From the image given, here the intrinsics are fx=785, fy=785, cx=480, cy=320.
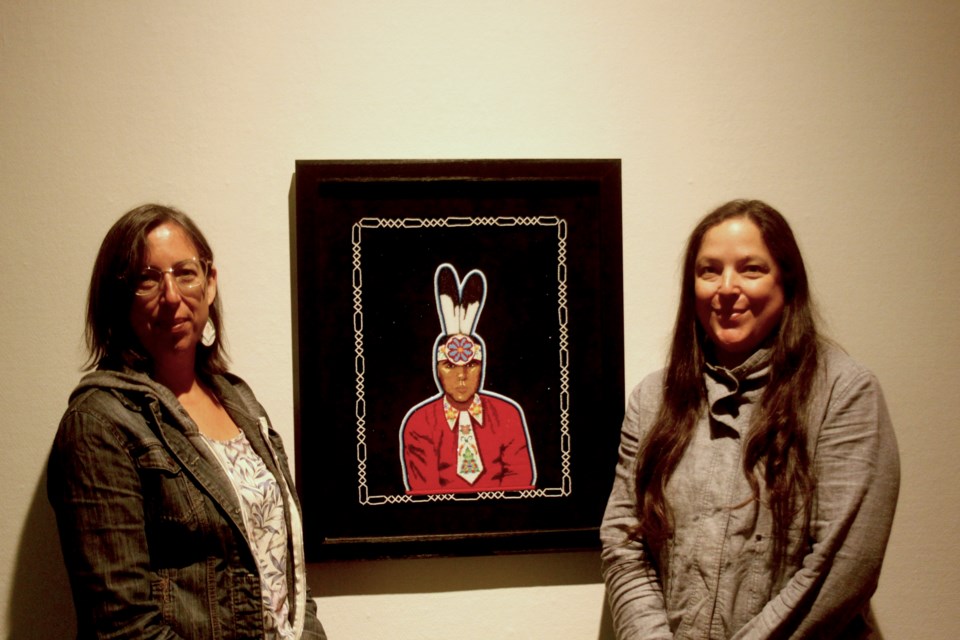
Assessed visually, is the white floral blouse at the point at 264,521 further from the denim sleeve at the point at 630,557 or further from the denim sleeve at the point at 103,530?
the denim sleeve at the point at 630,557

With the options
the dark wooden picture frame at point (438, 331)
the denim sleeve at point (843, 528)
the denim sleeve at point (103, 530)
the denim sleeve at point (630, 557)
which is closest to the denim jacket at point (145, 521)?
the denim sleeve at point (103, 530)

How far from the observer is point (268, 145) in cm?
160

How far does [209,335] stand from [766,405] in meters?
1.00

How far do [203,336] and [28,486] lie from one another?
1.74ft

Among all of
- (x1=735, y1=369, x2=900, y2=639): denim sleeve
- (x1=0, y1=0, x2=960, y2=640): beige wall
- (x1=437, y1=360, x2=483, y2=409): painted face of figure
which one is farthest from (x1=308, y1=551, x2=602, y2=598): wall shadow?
(x1=735, y1=369, x2=900, y2=639): denim sleeve

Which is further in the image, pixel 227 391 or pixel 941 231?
pixel 941 231

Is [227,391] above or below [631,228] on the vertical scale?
below

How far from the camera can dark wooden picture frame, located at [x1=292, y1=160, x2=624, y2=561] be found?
1.59 m

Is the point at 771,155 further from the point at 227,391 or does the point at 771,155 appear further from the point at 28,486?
the point at 28,486

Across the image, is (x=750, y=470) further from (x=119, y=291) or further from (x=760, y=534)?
(x=119, y=291)

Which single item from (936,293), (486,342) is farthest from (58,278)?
(936,293)

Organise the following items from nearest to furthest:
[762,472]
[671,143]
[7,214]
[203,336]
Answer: [762,472]
[203,336]
[7,214]
[671,143]

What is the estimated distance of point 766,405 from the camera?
4.40 feet

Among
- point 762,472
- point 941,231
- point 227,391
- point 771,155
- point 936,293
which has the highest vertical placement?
point 771,155
